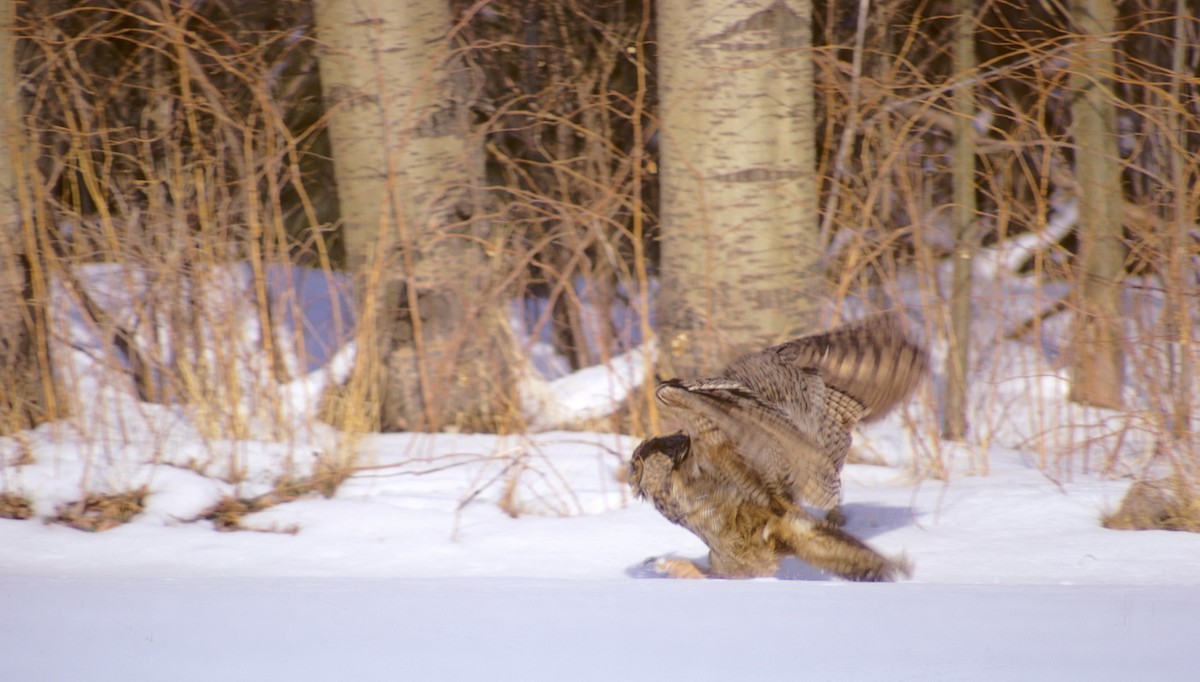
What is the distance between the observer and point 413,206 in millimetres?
4375

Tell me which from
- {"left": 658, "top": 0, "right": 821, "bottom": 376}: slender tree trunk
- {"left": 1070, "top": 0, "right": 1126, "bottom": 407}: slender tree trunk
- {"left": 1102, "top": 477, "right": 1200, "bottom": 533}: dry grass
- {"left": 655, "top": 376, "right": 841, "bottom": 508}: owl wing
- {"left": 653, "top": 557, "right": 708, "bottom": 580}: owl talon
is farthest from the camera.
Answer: {"left": 1070, "top": 0, "right": 1126, "bottom": 407}: slender tree trunk

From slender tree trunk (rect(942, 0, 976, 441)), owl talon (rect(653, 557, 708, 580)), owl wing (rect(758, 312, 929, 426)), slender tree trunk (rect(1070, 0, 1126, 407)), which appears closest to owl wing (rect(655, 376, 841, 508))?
owl wing (rect(758, 312, 929, 426))

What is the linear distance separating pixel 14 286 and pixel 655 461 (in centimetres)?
274

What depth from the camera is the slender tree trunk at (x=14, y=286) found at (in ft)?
13.2

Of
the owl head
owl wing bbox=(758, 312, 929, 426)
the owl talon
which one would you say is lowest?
the owl talon

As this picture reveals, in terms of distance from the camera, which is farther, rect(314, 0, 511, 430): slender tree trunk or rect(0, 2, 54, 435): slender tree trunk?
rect(314, 0, 511, 430): slender tree trunk

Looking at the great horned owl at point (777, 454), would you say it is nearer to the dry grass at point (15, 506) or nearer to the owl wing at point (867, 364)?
the owl wing at point (867, 364)

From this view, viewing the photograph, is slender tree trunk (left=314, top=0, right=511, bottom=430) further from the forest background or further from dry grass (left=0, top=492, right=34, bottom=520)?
dry grass (left=0, top=492, right=34, bottom=520)

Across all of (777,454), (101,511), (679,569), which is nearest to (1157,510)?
(777,454)

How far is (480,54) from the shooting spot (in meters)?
5.42

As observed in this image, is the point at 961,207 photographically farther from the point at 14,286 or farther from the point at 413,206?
the point at 14,286

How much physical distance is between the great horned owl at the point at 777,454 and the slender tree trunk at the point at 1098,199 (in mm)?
1677

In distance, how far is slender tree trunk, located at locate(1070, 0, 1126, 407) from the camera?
4.25m

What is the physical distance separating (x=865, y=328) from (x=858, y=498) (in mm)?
992
